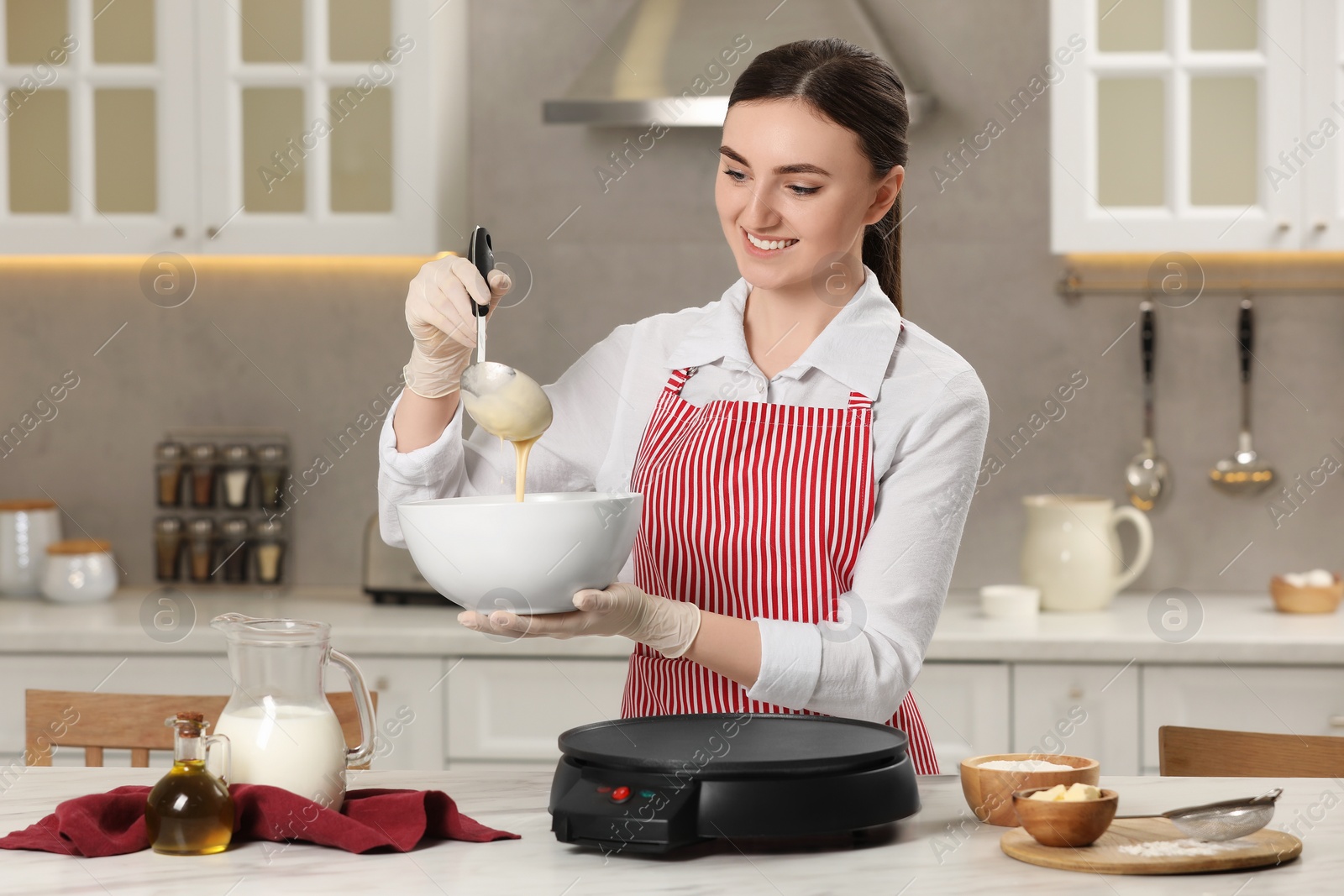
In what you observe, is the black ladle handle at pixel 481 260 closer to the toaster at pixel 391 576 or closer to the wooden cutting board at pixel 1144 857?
the wooden cutting board at pixel 1144 857

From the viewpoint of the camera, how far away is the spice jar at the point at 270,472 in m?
2.87

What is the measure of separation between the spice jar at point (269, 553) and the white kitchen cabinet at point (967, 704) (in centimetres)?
136

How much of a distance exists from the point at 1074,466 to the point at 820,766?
77.2 inches

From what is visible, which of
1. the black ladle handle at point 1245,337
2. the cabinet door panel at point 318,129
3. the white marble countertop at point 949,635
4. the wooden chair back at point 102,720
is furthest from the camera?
the black ladle handle at point 1245,337

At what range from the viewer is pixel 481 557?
3.48 ft

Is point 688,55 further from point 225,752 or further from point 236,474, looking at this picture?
point 225,752

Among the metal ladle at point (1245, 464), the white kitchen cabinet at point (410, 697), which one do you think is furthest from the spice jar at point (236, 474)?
the metal ladle at point (1245, 464)

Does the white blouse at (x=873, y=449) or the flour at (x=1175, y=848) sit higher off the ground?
the white blouse at (x=873, y=449)

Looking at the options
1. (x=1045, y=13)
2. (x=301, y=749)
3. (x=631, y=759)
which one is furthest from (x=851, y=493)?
(x=1045, y=13)

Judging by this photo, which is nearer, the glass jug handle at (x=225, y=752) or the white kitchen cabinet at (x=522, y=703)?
the glass jug handle at (x=225, y=752)

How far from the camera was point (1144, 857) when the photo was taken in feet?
3.20

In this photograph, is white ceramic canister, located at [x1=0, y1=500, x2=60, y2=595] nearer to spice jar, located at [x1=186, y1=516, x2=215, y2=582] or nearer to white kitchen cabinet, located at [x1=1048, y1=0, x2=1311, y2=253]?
spice jar, located at [x1=186, y1=516, x2=215, y2=582]

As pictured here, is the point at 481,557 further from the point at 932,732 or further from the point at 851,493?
the point at 932,732

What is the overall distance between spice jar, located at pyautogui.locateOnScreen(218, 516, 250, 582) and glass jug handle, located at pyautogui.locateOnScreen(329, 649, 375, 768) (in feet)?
5.98
